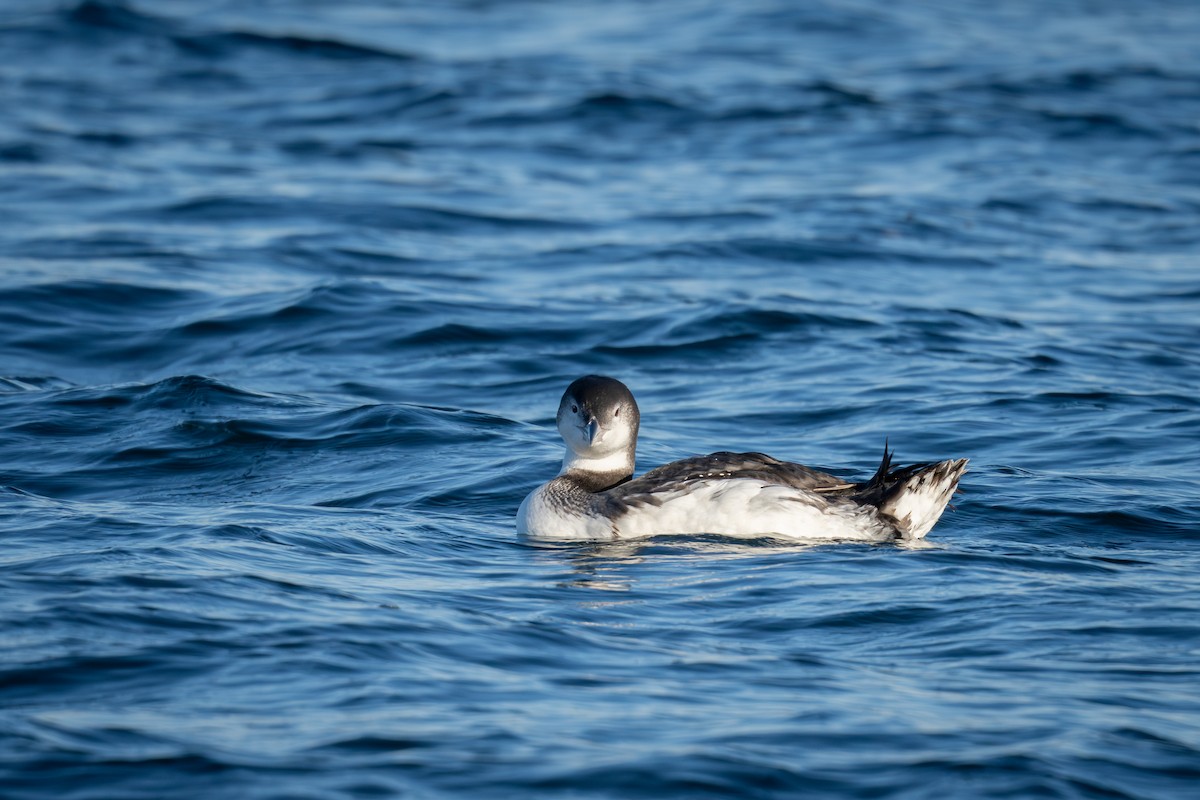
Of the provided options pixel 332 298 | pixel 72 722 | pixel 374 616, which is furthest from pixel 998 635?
pixel 332 298

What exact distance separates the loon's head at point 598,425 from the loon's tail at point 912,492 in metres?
1.37

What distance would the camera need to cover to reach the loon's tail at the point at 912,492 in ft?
28.3

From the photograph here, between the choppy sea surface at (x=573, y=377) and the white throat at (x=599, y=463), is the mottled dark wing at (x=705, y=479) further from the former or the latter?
the white throat at (x=599, y=463)

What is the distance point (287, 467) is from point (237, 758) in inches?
200

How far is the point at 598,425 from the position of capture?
917 centimetres

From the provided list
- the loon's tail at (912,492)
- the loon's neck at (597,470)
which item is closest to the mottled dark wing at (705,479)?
the loon's tail at (912,492)

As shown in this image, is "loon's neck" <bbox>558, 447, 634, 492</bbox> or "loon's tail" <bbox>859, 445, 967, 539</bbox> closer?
"loon's tail" <bbox>859, 445, 967, 539</bbox>

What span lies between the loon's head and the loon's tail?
1.37 meters

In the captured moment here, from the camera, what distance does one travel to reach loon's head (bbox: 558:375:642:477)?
30.1 feet

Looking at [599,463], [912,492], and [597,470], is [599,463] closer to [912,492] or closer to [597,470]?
[597,470]

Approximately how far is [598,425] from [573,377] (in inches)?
154

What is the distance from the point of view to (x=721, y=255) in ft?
55.9

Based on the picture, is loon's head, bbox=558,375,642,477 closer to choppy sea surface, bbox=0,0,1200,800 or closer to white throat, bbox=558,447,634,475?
white throat, bbox=558,447,634,475

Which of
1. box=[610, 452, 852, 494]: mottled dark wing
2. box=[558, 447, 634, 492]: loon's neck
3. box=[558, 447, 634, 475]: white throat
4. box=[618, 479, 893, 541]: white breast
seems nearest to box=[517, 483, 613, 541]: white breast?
box=[618, 479, 893, 541]: white breast
